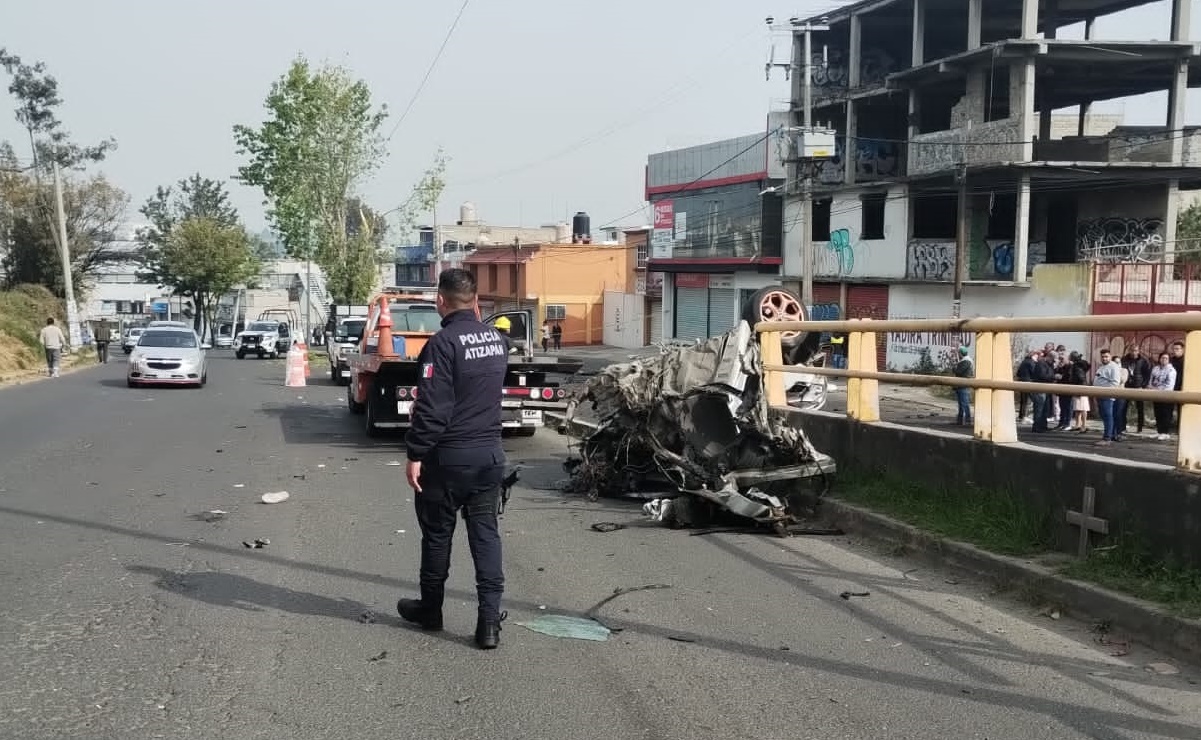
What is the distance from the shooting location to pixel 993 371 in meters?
7.25

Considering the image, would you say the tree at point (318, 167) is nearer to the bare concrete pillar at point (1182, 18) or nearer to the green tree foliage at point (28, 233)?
the green tree foliage at point (28, 233)

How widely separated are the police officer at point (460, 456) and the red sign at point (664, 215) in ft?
154

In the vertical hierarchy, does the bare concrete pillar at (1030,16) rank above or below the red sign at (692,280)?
above

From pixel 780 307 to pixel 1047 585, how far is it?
18.4ft

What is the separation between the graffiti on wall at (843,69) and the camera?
4344 centimetres

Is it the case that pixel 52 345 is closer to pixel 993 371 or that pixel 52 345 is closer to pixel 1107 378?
pixel 1107 378

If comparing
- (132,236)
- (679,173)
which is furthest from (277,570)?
(132,236)

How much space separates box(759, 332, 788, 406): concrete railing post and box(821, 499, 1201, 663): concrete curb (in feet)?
6.83

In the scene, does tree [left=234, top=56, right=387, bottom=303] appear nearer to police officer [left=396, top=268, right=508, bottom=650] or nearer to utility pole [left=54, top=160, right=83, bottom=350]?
utility pole [left=54, top=160, right=83, bottom=350]

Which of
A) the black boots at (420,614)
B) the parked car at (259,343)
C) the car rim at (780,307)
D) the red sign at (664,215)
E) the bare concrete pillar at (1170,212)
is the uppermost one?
the red sign at (664,215)

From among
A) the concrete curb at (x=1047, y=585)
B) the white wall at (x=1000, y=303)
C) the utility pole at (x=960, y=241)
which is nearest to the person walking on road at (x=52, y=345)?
the white wall at (x=1000, y=303)

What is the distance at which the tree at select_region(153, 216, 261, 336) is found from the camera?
72812 mm

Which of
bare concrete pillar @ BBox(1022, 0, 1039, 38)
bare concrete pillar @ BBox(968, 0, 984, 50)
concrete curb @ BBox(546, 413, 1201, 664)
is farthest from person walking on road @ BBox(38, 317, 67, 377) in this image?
bare concrete pillar @ BBox(1022, 0, 1039, 38)

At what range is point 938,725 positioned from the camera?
4285 millimetres
